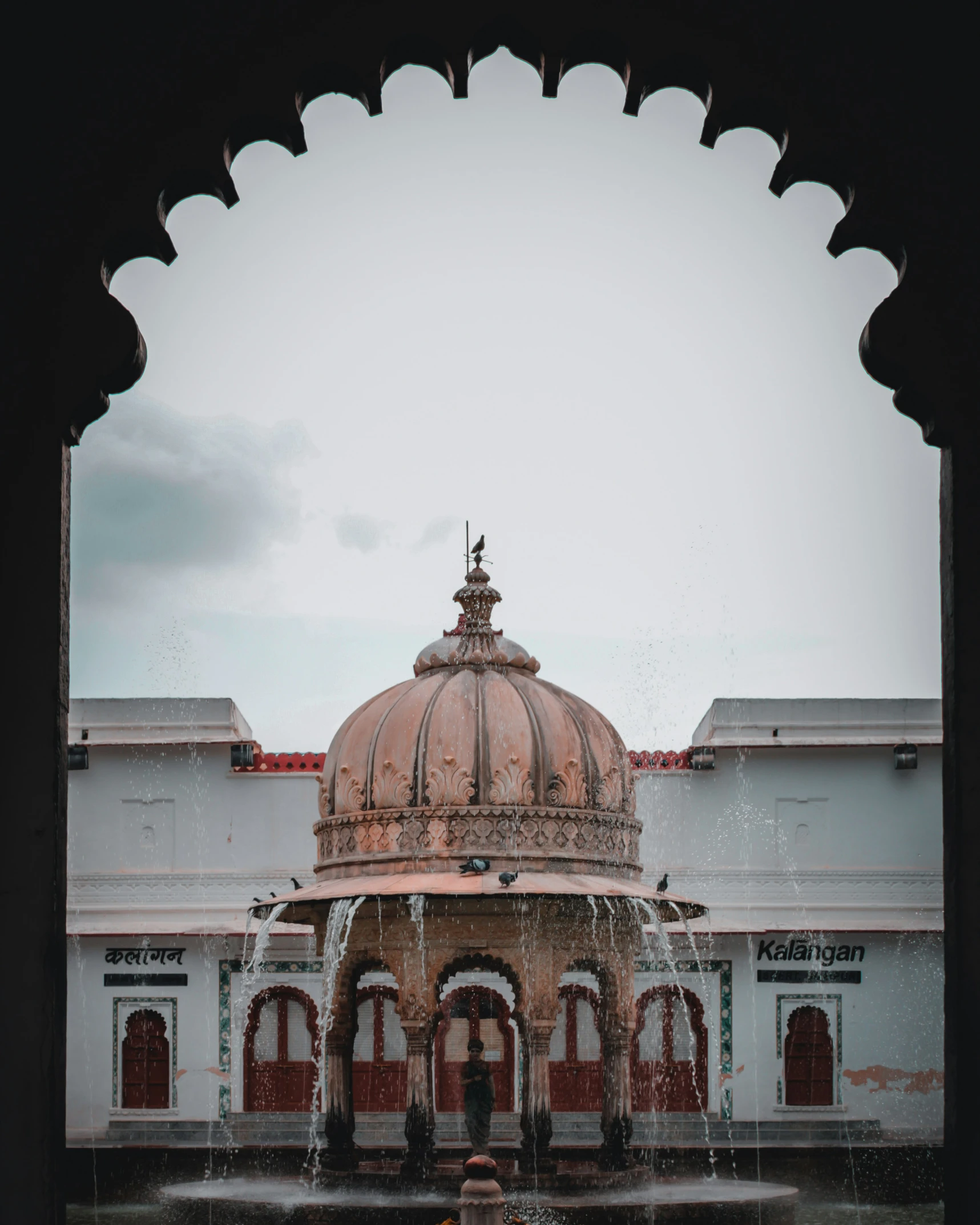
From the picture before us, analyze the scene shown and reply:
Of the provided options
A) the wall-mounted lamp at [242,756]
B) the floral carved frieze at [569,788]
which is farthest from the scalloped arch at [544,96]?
the wall-mounted lamp at [242,756]

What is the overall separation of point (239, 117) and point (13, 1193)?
5.79 ft

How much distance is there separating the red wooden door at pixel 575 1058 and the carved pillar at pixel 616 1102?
292 inches

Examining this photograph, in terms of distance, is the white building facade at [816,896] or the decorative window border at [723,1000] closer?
the decorative window border at [723,1000]

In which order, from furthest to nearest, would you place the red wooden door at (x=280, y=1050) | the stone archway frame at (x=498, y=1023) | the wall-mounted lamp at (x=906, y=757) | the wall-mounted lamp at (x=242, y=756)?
the wall-mounted lamp at (x=242, y=756) → the wall-mounted lamp at (x=906, y=757) → the red wooden door at (x=280, y=1050) → the stone archway frame at (x=498, y=1023)

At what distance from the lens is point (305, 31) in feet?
9.08

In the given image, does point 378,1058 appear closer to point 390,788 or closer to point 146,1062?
point 146,1062

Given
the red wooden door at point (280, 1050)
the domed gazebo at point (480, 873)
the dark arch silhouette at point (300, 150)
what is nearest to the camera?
the dark arch silhouette at point (300, 150)

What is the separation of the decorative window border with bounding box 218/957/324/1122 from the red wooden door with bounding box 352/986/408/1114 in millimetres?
646

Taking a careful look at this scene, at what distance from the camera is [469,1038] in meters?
Result: 16.2

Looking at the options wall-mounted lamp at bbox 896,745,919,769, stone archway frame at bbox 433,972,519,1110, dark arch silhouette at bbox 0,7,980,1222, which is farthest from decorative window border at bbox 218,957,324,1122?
dark arch silhouette at bbox 0,7,980,1222

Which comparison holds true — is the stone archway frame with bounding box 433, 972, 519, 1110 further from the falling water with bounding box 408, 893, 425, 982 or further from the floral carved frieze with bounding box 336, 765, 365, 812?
the falling water with bounding box 408, 893, 425, 982

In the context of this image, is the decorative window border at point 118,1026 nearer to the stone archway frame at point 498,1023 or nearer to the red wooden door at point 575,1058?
the stone archway frame at point 498,1023

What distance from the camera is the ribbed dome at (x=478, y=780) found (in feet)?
27.4

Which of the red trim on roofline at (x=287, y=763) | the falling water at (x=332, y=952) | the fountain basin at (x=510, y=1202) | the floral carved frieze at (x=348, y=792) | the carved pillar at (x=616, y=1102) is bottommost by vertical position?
the fountain basin at (x=510, y=1202)
